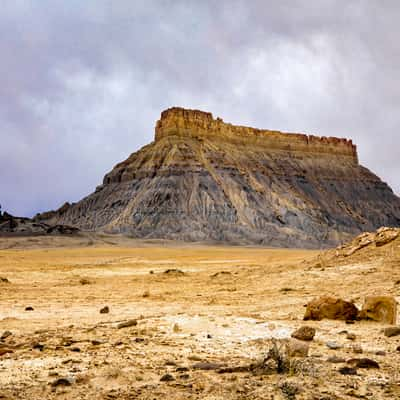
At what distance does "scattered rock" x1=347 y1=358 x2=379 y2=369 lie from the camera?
516cm

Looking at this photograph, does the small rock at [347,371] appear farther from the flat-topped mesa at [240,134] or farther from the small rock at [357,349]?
the flat-topped mesa at [240,134]

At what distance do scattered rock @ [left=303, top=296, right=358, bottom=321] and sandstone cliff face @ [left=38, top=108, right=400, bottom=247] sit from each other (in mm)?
72872

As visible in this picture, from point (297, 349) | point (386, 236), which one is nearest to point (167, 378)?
point (297, 349)

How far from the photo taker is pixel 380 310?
763 cm

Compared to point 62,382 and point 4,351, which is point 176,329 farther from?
point 62,382

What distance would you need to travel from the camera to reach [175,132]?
100938 mm

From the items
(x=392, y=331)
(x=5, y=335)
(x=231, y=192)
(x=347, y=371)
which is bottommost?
(x=5, y=335)

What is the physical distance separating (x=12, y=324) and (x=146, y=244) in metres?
65.0

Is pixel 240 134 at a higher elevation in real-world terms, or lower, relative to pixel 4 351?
higher

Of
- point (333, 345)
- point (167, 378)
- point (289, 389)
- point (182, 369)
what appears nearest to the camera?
point (289, 389)

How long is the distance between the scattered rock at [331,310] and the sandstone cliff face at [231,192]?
72.9 meters

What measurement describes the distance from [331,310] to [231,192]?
85.8m

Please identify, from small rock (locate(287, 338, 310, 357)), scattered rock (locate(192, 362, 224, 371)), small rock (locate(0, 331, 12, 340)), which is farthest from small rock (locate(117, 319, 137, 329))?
small rock (locate(287, 338, 310, 357))

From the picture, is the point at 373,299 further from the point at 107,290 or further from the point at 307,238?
the point at 307,238
